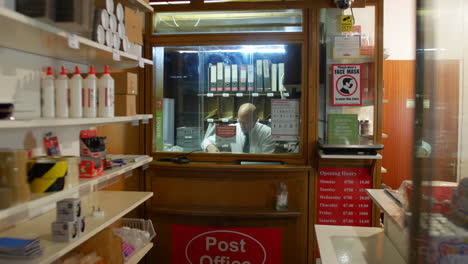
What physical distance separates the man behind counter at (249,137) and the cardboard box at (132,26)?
145 cm

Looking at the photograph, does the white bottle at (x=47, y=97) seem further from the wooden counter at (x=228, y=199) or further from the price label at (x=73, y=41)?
the wooden counter at (x=228, y=199)

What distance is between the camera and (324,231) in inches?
93.6

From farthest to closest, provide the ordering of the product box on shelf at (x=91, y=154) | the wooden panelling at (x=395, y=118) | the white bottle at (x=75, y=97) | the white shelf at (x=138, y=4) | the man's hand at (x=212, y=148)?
the wooden panelling at (x=395, y=118) → the man's hand at (x=212, y=148) → the white shelf at (x=138, y=4) → the product box on shelf at (x=91, y=154) → the white bottle at (x=75, y=97)

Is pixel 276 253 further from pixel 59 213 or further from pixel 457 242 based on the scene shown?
pixel 457 242

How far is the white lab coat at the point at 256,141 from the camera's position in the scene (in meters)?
3.57

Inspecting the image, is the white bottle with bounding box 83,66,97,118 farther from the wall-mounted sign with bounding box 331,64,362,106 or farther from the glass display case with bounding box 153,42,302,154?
the wall-mounted sign with bounding box 331,64,362,106

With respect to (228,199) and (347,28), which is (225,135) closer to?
(228,199)

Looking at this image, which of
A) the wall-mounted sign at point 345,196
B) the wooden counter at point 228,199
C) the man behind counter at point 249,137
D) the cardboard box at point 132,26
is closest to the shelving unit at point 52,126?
the cardboard box at point 132,26

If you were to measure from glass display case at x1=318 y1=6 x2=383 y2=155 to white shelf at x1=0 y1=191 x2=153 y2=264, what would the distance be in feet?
5.74

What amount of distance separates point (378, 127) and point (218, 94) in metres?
1.53

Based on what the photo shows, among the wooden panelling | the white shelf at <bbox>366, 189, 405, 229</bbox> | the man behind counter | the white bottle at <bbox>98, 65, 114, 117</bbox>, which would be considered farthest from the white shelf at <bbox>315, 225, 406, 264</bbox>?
the wooden panelling

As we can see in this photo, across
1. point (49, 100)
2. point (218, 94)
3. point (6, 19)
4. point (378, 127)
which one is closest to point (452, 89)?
point (6, 19)

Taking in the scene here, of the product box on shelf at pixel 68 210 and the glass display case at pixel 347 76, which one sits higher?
A: the glass display case at pixel 347 76

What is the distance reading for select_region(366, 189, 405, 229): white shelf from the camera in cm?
186
